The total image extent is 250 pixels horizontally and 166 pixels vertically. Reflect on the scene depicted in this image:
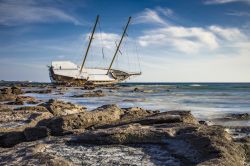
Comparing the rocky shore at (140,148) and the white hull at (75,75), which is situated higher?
the white hull at (75,75)

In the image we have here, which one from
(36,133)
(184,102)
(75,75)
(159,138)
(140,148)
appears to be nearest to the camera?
(140,148)

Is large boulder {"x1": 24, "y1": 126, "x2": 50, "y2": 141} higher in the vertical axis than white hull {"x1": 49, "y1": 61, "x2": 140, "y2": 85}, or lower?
lower

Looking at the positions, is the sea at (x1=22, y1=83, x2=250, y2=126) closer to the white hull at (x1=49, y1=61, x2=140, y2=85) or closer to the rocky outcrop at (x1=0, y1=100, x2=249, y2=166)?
the rocky outcrop at (x1=0, y1=100, x2=249, y2=166)

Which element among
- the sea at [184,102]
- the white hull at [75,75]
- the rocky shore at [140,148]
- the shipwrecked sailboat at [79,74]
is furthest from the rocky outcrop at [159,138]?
the white hull at [75,75]

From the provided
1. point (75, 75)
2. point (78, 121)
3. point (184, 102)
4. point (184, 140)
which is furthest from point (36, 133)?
point (75, 75)

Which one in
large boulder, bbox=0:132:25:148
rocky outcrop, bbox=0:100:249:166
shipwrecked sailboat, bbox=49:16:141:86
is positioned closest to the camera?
rocky outcrop, bbox=0:100:249:166

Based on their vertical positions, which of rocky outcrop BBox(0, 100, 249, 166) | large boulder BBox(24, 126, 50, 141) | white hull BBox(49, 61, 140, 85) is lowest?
large boulder BBox(24, 126, 50, 141)

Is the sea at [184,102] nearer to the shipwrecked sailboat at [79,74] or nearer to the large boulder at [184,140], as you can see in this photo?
the large boulder at [184,140]

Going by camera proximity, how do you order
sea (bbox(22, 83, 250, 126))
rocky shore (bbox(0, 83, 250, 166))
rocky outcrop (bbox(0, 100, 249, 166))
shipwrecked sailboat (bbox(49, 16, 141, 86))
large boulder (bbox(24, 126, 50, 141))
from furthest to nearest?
shipwrecked sailboat (bbox(49, 16, 141, 86)), sea (bbox(22, 83, 250, 126)), large boulder (bbox(24, 126, 50, 141)), rocky outcrop (bbox(0, 100, 249, 166)), rocky shore (bbox(0, 83, 250, 166))

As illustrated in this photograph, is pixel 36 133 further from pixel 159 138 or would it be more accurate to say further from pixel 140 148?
pixel 159 138

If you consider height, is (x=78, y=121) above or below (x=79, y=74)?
below

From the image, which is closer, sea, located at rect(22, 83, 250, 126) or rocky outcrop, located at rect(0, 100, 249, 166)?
rocky outcrop, located at rect(0, 100, 249, 166)

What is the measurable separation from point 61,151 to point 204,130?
259 cm

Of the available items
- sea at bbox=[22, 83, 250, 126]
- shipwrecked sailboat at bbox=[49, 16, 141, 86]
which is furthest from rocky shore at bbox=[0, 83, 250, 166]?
shipwrecked sailboat at bbox=[49, 16, 141, 86]
